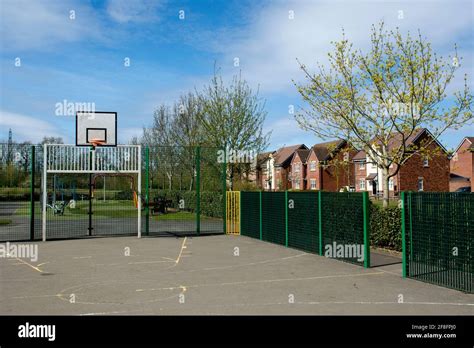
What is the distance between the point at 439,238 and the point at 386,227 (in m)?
4.02

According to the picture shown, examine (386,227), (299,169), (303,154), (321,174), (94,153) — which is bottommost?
(386,227)

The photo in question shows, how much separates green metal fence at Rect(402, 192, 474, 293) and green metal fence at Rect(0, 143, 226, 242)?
11.2 meters

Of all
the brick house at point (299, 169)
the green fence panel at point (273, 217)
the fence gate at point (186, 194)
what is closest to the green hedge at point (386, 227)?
the green fence panel at point (273, 217)

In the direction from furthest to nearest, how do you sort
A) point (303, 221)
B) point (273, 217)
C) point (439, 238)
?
point (273, 217)
point (303, 221)
point (439, 238)

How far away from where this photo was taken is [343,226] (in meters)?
12.9

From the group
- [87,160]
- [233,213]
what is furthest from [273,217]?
[87,160]

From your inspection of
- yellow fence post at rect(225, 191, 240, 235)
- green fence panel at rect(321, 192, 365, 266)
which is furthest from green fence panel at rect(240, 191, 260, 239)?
green fence panel at rect(321, 192, 365, 266)

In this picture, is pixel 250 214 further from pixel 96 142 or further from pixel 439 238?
pixel 439 238

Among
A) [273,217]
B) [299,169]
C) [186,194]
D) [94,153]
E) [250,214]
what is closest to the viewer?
[273,217]

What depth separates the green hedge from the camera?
43.2ft

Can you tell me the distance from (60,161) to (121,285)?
A: 9.56m

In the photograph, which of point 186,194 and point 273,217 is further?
point 186,194

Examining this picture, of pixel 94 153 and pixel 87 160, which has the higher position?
pixel 94 153

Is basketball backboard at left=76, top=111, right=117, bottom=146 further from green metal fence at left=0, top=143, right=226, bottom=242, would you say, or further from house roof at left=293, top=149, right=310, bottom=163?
house roof at left=293, top=149, right=310, bottom=163
